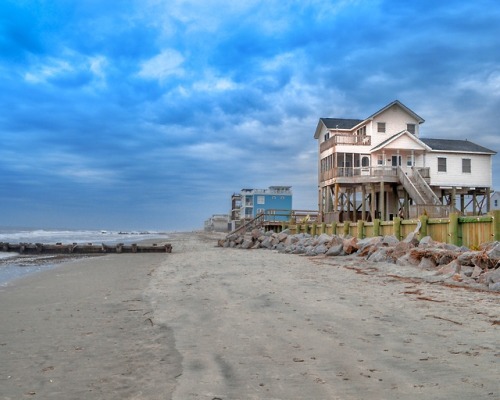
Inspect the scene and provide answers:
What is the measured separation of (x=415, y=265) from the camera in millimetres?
13781

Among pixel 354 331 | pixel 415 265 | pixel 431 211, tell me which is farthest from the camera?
pixel 431 211

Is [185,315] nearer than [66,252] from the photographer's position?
Yes

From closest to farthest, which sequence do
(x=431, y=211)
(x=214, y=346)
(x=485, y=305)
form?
(x=214, y=346), (x=485, y=305), (x=431, y=211)

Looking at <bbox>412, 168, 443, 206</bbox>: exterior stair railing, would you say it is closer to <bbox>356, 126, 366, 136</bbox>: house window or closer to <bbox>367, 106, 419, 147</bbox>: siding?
<bbox>367, 106, 419, 147</bbox>: siding

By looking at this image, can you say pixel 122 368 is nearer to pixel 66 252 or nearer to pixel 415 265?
pixel 415 265

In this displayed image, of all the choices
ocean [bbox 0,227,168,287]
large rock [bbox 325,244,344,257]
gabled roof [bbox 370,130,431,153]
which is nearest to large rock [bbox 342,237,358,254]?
large rock [bbox 325,244,344,257]

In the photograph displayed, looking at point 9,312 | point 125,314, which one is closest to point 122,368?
point 125,314

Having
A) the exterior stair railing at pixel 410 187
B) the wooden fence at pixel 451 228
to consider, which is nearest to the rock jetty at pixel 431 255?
the wooden fence at pixel 451 228

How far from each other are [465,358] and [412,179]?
2935 cm

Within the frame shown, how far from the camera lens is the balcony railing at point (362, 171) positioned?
109 feet

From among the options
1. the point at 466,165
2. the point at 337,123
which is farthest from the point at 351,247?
the point at 337,123

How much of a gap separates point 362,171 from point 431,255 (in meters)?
22.6

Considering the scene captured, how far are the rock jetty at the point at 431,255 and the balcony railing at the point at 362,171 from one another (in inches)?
432

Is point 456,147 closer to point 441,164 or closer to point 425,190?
point 441,164
